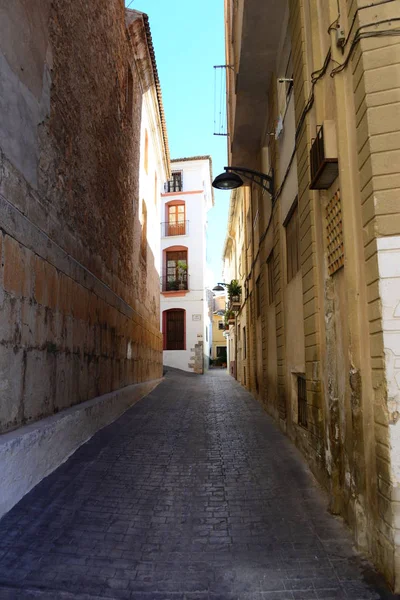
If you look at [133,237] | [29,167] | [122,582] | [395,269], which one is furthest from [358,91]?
[133,237]

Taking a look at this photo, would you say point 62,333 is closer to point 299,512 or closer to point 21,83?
point 21,83

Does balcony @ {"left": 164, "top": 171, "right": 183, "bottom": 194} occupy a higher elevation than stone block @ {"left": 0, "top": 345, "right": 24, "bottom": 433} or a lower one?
higher

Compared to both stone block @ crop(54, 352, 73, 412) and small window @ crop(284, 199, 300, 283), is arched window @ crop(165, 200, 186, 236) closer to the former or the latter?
small window @ crop(284, 199, 300, 283)

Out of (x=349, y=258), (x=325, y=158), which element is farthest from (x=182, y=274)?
(x=349, y=258)

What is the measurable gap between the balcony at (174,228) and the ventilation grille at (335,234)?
24.8m

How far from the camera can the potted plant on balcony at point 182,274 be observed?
28.0m

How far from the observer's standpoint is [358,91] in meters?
3.44

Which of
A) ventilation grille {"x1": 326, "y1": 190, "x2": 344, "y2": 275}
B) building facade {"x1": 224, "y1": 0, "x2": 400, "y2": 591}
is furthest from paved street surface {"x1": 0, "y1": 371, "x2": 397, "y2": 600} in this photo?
ventilation grille {"x1": 326, "y1": 190, "x2": 344, "y2": 275}

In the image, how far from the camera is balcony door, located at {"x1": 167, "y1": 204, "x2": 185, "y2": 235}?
2911 cm

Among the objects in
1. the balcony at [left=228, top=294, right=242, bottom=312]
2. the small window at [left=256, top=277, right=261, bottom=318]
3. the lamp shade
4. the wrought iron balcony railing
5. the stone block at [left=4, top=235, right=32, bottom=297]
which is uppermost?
the wrought iron balcony railing

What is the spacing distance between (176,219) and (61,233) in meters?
23.9

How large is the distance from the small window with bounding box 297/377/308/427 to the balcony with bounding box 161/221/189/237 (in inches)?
912

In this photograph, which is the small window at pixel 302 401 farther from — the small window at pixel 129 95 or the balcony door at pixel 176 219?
the balcony door at pixel 176 219

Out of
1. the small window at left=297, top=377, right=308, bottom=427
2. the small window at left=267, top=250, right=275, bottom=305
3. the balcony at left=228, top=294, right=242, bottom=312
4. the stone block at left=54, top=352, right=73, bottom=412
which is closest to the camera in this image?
the stone block at left=54, top=352, right=73, bottom=412
